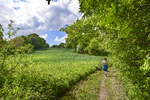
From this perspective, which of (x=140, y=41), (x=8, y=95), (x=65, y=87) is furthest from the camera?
(x=65, y=87)

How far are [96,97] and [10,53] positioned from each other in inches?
204

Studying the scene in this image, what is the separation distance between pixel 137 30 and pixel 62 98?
5.37 m

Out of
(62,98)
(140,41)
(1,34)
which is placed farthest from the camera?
(62,98)

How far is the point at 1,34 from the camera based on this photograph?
15.3 ft

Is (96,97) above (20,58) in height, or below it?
below

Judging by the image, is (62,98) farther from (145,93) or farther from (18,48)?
(145,93)

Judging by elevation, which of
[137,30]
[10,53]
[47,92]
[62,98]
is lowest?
[62,98]

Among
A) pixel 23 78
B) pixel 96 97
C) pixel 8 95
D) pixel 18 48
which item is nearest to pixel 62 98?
pixel 96 97

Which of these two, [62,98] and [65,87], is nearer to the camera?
[62,98]

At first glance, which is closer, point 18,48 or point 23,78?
point 18,48

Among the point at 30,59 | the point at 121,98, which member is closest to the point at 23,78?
the point at 30,59

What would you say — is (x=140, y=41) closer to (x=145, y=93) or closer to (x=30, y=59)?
(x=145, y=93)

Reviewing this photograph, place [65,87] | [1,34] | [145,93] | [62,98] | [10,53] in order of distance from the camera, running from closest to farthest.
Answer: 1. [145,93]
2. [1,34]
3. [10,53]
4. [62,98]
5. [65,87]

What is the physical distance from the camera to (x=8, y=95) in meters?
4.27
